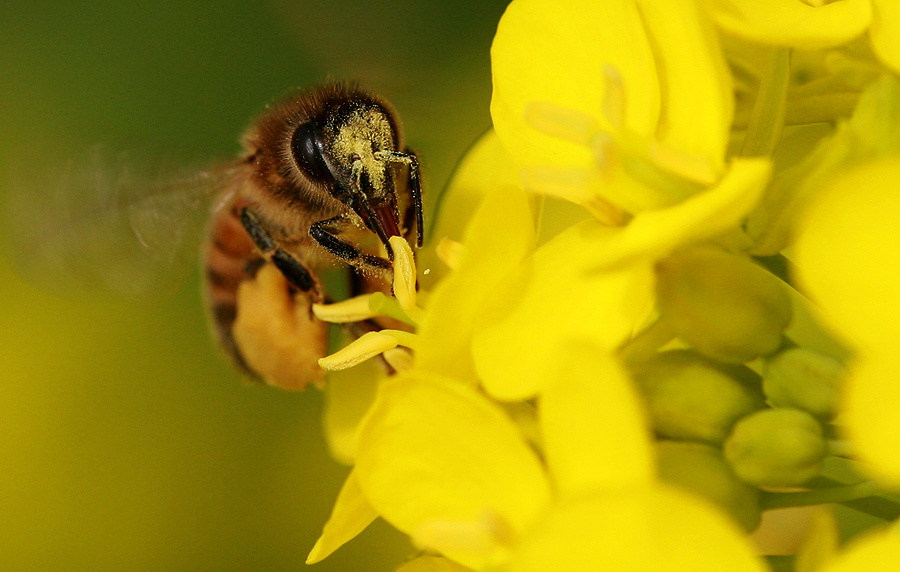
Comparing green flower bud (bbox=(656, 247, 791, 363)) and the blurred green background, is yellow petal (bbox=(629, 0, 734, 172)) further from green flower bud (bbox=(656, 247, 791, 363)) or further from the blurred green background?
the blurred green background

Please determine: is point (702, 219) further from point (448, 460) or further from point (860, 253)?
point (448, 460)

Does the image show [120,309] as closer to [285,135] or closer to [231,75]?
[231,75]

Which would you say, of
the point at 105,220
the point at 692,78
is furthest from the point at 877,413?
the point at 105,220

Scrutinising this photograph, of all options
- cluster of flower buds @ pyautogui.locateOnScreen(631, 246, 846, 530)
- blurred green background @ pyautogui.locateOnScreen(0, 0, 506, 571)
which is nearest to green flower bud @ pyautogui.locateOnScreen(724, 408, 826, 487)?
cluster of flower buds @ pyautogui.locateOnScreen(631, 246, 846, 530)

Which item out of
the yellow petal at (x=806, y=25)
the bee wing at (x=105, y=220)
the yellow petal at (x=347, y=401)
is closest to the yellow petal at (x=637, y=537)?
the yellow petal at (x=806, y=25)

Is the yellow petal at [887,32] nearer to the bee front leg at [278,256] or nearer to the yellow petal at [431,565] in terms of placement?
the yellow petal at [431,565]

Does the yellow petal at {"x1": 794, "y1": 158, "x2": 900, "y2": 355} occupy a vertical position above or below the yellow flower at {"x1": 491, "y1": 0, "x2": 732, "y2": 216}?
below
